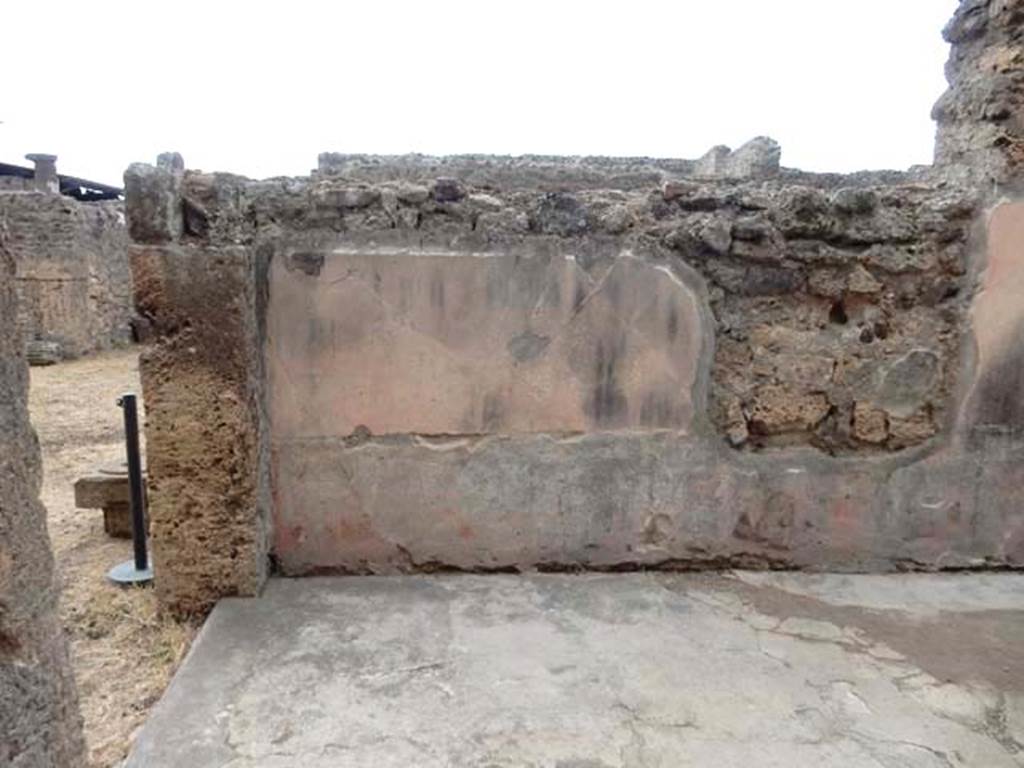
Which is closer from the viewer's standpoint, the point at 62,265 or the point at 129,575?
the point at 129,575

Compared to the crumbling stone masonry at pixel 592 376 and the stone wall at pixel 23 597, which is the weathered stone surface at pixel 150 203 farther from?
the stone wall at pixel 23 597

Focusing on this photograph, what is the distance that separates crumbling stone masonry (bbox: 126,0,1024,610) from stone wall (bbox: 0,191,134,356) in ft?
33.4

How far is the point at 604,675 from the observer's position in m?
1.90

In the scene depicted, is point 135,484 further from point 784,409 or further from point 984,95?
point 984,95

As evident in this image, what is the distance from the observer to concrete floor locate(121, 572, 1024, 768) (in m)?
1.62

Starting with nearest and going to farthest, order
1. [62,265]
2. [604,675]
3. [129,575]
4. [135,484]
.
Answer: [604,675] → [129,575] → [135,484] → [62,265]

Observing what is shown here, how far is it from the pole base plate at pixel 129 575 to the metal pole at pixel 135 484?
0.03 metres

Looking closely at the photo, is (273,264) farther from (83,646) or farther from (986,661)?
(986,661)

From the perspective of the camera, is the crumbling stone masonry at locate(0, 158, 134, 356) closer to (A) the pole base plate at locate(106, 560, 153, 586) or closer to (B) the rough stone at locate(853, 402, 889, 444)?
(A) the pole base plate at locate(106, 560, 153, 586)

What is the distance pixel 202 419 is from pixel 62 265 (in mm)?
10793

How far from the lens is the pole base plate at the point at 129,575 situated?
289 cm

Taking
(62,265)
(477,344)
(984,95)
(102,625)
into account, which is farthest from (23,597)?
(62,265)

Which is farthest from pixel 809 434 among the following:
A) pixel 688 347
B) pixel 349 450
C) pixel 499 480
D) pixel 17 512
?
pixel 17 512

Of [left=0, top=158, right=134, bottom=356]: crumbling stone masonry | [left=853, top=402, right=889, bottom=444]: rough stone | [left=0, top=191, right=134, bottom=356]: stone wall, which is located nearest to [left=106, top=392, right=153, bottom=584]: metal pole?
[left=853, top=402, right=889, bottom=444]: rough stone
